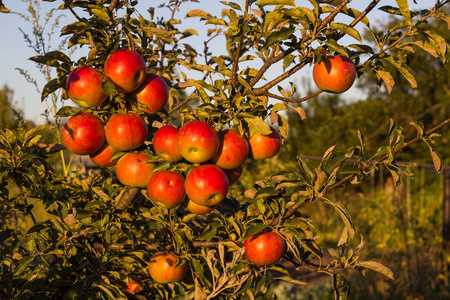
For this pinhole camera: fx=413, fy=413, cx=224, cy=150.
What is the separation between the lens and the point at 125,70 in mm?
1122

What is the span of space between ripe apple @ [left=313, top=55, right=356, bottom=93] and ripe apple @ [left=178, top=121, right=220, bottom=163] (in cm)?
36

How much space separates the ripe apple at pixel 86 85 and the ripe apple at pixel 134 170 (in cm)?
20

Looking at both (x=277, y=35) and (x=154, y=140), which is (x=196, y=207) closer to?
(x=154, y=140)

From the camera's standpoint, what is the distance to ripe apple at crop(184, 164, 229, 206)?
113 centimetres

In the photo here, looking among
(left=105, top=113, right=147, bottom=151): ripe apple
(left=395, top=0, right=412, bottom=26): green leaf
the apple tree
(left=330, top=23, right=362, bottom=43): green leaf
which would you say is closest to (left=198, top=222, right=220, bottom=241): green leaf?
the apple tree

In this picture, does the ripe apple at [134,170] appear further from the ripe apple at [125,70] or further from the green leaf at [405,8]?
the green leaf at [405,8]

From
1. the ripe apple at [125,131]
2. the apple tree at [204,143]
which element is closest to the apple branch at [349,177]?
the apple tree at [204,143]

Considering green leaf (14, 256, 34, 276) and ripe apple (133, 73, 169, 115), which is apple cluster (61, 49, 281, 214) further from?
green leaf (14, 256, 34, 276)

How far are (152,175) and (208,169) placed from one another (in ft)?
0.60

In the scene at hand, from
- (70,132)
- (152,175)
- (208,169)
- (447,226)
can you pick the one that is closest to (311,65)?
(208,169)

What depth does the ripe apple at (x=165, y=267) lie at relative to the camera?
142cm

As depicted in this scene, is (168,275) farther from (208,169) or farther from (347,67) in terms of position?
(347,67)

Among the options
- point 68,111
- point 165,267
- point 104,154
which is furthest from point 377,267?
point 68,111

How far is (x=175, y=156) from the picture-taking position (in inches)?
47.0
